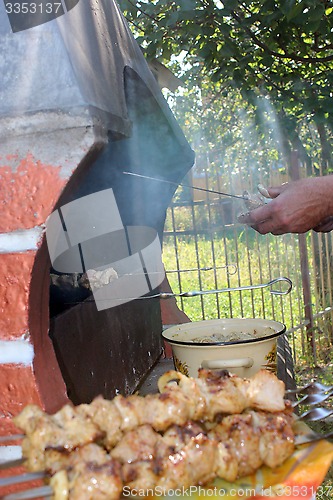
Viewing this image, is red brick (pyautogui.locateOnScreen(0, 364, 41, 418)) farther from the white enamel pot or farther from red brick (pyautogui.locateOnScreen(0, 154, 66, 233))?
the white enamel pot

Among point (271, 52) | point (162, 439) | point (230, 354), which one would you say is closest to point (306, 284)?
point (271, 52)

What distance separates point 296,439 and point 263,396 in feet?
0.48

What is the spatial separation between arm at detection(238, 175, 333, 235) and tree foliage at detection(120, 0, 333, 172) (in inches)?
96.3

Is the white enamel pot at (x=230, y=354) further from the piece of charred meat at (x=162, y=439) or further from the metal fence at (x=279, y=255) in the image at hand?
the metal fence at (x=279, y=255)

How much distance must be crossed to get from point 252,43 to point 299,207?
350 cm

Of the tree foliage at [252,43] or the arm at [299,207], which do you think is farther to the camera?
the tree foliage at [252,43]

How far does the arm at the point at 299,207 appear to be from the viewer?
250 centimetres

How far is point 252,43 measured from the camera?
5.38 metres

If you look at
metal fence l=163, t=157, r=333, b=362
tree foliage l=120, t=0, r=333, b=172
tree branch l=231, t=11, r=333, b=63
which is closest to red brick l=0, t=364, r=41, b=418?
tree foliage l=120, t=0, r=333, b=172

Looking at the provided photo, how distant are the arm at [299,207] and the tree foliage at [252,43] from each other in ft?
8.03

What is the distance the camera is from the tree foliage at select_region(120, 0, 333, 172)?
15.5 feet

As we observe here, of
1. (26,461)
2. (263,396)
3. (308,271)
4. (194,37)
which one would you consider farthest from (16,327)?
(308,271)

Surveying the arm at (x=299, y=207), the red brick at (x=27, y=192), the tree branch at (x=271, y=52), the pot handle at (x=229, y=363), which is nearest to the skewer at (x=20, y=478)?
the red brick at (x=27, y=192)

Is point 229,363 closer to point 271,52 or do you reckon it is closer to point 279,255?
point 271,52
